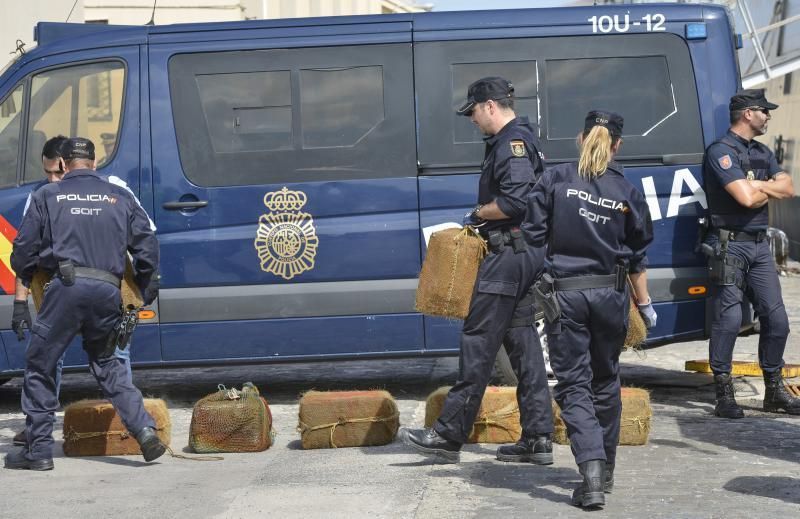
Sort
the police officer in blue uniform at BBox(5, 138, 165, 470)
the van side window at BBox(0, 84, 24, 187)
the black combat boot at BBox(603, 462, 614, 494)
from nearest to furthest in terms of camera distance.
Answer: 1. the black combat boot at BBox(603, 462, 614, 494)
2. the police officer in blue uniform at BBox(5, 138, 165, 470)
3. the van side window at BBox(0, 84, 24, 187)

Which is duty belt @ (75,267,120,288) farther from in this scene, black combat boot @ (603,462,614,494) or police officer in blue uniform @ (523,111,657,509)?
black combat boot @ (603,462,614,494)

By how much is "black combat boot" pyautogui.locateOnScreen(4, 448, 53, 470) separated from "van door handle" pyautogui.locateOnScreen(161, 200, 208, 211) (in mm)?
2080

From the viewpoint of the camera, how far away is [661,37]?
8656mm

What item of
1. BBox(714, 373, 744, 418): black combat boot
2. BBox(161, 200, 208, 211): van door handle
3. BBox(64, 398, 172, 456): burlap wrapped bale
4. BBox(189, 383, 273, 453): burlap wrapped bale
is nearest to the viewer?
BBox(189, 383, 273, 453): burlap wrapped bale

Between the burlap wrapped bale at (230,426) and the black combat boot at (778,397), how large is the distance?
3190mm

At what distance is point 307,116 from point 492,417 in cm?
248

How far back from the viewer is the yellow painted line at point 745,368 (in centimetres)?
905

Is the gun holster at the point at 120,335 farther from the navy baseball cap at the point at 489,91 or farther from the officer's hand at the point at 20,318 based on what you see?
the navy baseball cap at the point at 489,91

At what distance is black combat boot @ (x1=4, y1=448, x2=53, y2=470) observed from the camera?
7000 mm

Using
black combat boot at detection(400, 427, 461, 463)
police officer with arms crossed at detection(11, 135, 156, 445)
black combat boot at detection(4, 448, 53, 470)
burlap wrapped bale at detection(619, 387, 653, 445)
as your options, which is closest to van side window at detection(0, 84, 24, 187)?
police officer with arms crossed at detection(11, 135, 156, 445)

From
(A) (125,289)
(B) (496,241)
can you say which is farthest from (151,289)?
(B) (496,241)

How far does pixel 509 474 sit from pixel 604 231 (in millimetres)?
1445

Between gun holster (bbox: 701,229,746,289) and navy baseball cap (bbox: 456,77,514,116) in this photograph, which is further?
gun holster (bbox: 701,229,746,289)

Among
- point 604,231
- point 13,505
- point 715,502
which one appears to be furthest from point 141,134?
point 715,502
